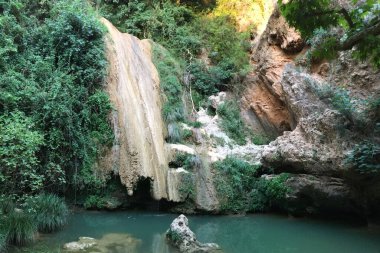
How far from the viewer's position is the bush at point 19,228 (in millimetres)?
8117

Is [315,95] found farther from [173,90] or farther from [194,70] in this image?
[194,70]

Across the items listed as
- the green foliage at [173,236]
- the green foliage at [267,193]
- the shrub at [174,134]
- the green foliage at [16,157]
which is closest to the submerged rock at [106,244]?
the green foliage at [173,236]

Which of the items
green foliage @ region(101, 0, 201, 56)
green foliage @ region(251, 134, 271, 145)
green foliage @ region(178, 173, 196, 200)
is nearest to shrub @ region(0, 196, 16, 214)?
green foliage @ region(178, 173, 196, 200)

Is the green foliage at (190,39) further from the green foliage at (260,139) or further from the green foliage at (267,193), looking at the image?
the green foliage at (267,193)

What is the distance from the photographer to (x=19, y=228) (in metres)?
8.26

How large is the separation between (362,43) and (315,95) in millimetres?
8276

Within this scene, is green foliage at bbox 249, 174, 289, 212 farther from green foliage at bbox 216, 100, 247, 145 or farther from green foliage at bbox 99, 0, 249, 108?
green foliage at bbox 99, 0, 249, 108

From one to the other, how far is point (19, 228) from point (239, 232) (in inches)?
220

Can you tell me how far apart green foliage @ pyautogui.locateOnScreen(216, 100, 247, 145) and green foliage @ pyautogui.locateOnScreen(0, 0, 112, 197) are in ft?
17.8

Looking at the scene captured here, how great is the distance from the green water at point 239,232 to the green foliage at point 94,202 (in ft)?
0.97

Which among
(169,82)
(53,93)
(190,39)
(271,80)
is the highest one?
(190,39)

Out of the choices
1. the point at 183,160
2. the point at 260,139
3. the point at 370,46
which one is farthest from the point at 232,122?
the point at 370,46

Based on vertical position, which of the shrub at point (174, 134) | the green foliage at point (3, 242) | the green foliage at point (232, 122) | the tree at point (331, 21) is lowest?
the green foliage at point (3, 242)

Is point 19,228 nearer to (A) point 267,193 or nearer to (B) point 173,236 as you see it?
(B) point 173,236
